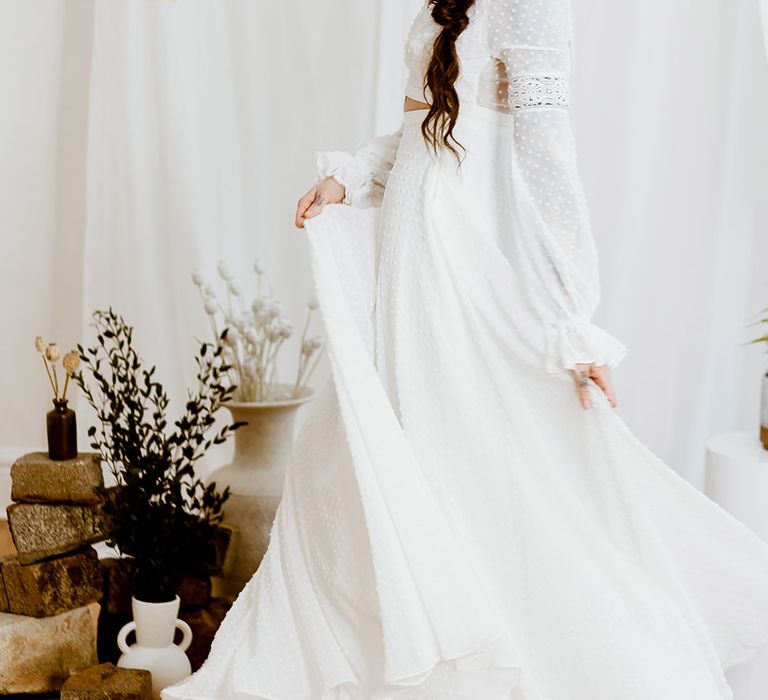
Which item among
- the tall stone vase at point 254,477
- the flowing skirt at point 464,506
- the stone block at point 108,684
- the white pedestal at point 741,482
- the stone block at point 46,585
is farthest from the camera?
the tall stone vase at point 254,477

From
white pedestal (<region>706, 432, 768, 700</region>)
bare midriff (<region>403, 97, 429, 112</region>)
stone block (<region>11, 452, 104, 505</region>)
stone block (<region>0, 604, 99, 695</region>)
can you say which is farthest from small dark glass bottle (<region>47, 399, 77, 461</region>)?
white pedestal (<region>706, 432, 768, 700</region>)

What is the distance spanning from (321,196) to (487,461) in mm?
574

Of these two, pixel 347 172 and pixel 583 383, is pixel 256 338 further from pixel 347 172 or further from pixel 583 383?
pixel 583 383

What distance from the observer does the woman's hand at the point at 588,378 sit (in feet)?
5.24

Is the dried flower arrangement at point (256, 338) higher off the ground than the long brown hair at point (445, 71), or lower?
lower

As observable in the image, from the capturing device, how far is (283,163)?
2.93m

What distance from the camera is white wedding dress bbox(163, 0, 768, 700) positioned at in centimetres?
155

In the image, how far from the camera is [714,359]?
8.78 ft

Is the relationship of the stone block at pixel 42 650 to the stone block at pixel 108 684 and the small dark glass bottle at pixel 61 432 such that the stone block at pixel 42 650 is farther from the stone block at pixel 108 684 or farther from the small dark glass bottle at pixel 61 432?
the small dark glass bottle at pixel 61 432

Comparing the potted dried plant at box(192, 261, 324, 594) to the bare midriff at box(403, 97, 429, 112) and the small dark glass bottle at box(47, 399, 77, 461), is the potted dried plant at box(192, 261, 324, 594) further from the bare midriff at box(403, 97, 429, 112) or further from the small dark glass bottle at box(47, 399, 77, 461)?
the bare midriff at box(403, 97, 429, 112)

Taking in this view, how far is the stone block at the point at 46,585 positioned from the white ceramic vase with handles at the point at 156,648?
154mm

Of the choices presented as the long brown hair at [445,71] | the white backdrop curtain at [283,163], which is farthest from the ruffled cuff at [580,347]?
the white backdrop curtain at [283,163]

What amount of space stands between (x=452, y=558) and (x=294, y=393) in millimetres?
1108

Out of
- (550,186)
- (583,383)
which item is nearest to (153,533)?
(583,383)
